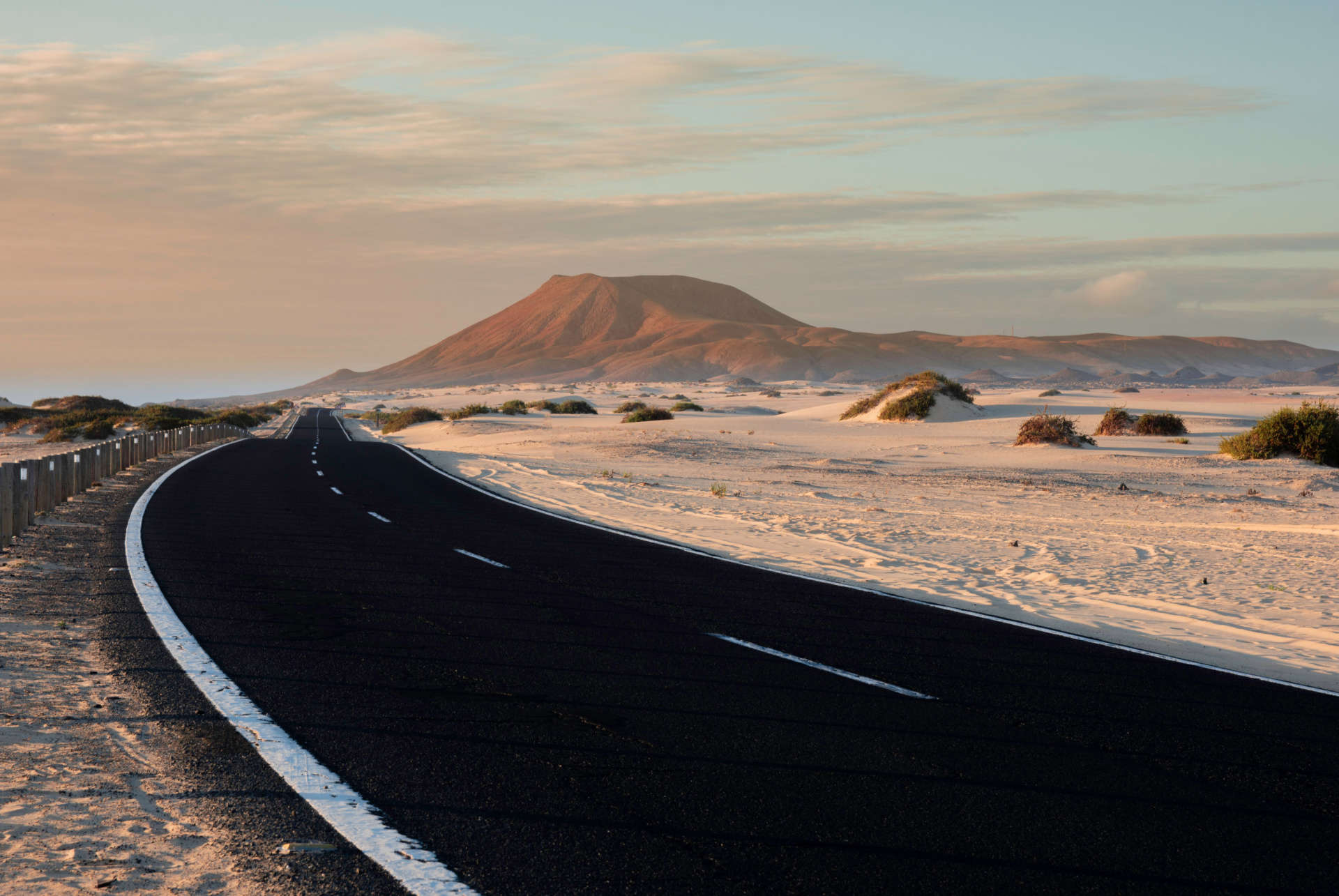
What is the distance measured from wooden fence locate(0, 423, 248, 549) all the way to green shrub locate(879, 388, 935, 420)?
105ft

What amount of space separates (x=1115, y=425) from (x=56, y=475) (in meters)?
36.2

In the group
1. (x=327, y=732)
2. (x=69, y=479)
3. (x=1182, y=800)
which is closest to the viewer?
(x=1182, y=800)

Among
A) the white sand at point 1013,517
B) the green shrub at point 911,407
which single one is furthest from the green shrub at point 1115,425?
the green shrub at point 911,407

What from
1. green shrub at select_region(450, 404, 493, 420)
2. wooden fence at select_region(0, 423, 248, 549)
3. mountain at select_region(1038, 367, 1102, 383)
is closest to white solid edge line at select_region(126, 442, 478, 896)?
wooden fence at select_region(0, 423, 248, 549)

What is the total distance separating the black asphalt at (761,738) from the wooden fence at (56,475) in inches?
137

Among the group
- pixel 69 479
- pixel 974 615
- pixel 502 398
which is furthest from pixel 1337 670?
pixel 502 398

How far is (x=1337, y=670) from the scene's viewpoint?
8578 mm

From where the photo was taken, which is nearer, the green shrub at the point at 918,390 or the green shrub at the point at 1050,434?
the green shrub at the point at 1050,434

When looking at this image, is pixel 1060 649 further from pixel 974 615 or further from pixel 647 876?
pixel 647 876

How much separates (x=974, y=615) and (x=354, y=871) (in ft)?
24.0

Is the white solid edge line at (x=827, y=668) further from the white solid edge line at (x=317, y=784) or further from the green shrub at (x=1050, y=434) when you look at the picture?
the green shrub at (x=1050, y=434)

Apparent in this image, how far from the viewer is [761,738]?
20.1ft

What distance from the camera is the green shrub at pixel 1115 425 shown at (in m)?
41.9

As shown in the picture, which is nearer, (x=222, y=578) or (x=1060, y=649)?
(x=1060, y=649)
